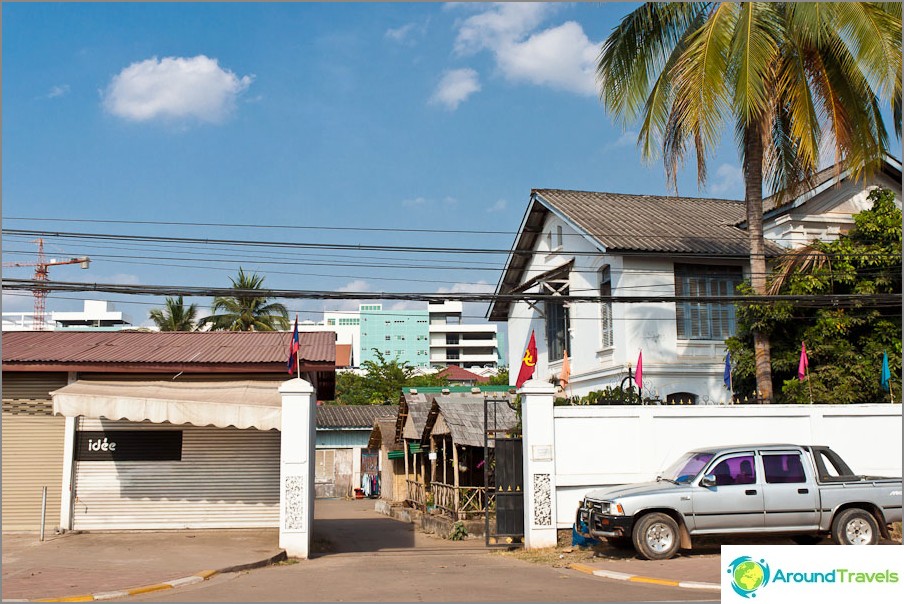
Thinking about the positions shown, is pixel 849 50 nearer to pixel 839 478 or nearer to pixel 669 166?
pixel 669 166

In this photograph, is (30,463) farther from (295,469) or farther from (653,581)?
(653,581)

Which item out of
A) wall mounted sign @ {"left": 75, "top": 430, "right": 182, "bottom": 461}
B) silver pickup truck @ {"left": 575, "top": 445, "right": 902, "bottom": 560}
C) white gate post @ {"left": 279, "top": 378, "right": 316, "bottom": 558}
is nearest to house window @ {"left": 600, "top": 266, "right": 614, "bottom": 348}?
silver pickup truck @ {"left": 575, "top": 445, "right": 902, "bottom": 560}

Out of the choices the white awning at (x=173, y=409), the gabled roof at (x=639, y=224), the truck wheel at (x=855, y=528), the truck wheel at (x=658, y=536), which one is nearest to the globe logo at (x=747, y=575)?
the truck wheel at (x=658, y=536)

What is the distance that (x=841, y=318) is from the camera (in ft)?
67.2

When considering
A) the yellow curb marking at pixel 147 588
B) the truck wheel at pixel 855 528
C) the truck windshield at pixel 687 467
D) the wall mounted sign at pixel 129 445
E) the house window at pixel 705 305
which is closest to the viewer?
the yellow curb marking at pixel 147 588

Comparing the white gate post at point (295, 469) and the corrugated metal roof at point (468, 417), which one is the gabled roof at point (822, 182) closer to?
the corrugated metal roof at point (468, 417)

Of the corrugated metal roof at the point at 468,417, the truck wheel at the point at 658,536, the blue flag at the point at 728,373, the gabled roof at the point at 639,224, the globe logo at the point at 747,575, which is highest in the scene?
the gabled roof at the point at 639,224

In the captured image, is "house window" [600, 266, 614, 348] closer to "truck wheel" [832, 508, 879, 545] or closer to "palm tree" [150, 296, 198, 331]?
"truck wheel" [832, 508, 879, 545]

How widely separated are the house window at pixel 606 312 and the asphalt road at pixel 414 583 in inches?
374

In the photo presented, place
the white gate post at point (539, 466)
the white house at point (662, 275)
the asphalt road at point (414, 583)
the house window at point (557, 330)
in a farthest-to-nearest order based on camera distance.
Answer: the house window at point (557, 330) → the white house at point (662, 275) → the white gate post at point (539, 466) → the asphalt road at point (414, 583)

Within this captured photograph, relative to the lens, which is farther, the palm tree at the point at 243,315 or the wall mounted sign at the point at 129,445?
the palm tree at the point at 243,315

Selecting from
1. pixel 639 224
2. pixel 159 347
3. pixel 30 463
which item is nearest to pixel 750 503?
pixel 159 347

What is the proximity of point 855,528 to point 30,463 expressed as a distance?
15.3 metres

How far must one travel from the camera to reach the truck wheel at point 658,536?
1341cm
